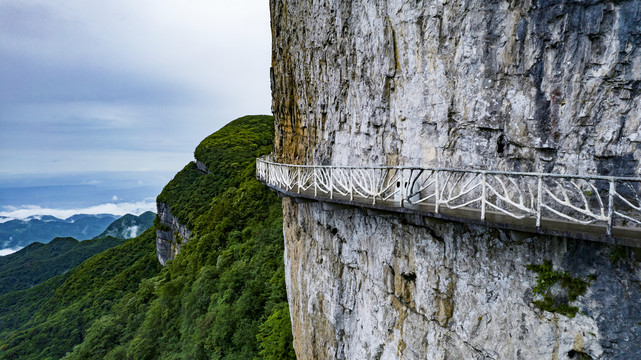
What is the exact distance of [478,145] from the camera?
580cm

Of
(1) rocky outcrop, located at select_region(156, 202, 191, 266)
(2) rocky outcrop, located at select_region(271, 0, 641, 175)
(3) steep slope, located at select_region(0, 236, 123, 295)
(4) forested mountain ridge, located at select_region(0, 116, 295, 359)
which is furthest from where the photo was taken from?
(3) steep slope, located at select_region(0, 236, 123, 295)

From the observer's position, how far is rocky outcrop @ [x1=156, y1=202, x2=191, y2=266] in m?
42.5

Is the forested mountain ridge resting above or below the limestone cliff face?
below

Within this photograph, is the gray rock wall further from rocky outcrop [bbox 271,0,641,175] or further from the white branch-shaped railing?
rocky outcrop [bbox 271,0,641,175]

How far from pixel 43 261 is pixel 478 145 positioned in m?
118

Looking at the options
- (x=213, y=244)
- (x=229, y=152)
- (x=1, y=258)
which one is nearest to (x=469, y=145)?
(x=213, y=244)

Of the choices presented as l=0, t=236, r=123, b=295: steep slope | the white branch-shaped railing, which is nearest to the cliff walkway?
the white branch-shaped railing

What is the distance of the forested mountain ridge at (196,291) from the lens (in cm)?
1756

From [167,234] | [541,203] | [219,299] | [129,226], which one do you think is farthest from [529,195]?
[129,226]

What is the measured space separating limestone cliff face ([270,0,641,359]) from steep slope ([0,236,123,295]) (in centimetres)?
10120

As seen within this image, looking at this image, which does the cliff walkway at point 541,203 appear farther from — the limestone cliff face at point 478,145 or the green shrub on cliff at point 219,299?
the green shrub on cliff at point 219,299

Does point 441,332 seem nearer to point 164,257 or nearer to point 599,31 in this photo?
point 599,31

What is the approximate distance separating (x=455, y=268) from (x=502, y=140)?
2.58 metres

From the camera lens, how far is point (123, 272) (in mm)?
45406
